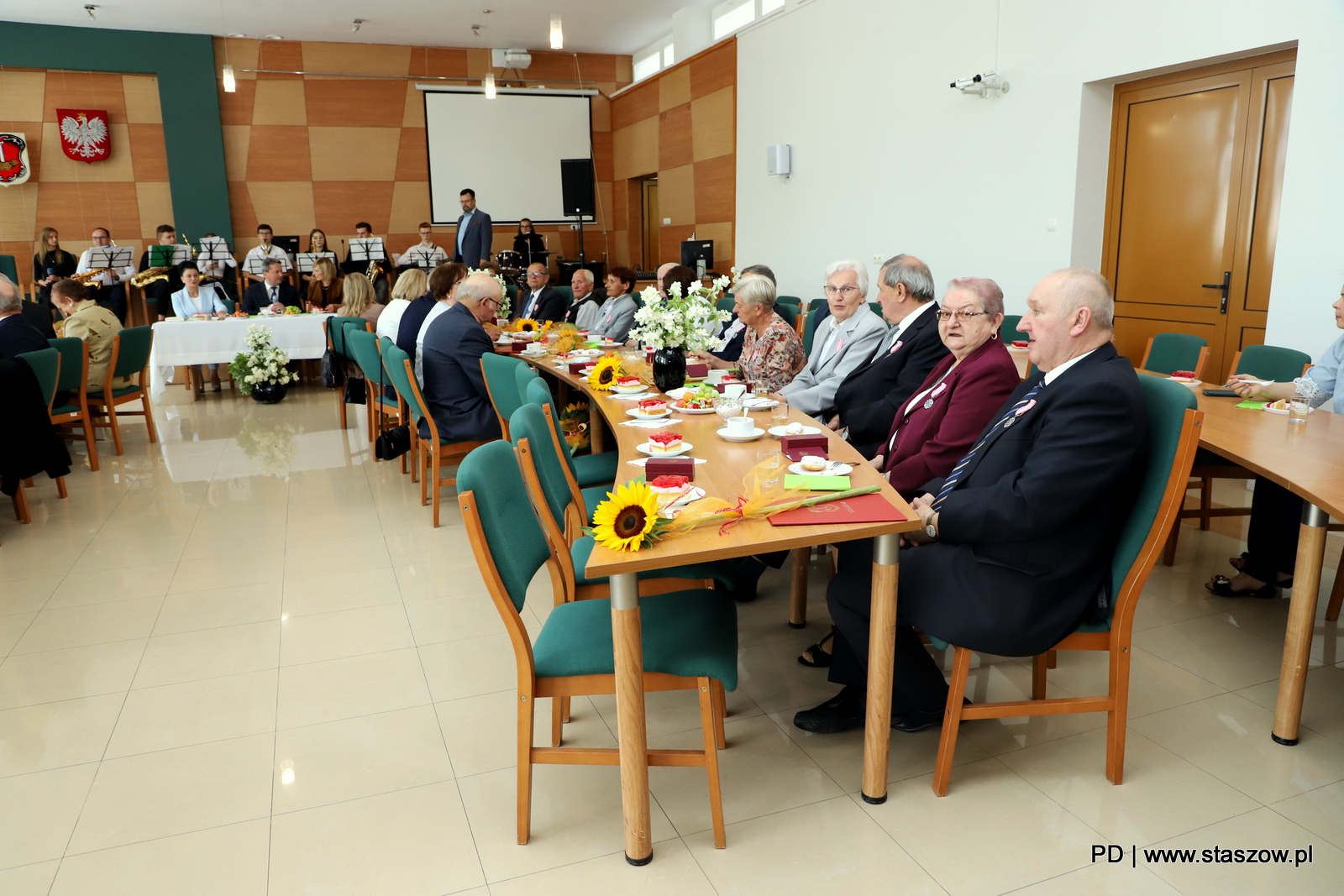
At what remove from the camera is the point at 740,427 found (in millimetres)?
3027

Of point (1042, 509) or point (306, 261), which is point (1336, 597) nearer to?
point (1042, 509)

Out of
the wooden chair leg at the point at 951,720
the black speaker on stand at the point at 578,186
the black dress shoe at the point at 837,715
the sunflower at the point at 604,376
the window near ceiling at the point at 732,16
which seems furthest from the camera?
the black speaker on stand at the point at 578,186

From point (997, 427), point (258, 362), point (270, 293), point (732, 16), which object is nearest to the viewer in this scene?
point (997, 427)

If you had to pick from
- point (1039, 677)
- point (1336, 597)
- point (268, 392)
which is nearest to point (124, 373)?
point (268, 392)

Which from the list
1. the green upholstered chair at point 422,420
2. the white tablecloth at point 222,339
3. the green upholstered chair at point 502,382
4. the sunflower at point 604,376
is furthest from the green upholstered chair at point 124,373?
the sunflower at point 604,376

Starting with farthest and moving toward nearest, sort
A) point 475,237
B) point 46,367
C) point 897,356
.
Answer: point 475,237
point 46,367
point 897,356

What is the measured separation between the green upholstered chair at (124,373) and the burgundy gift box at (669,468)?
5.37m

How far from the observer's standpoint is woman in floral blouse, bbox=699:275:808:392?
4348 mm

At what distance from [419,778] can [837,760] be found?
1.19 metres

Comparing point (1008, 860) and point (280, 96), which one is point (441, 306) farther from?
point (280, 96)

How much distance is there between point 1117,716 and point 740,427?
1.43 meters

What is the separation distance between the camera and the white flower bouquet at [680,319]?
3.84 meters

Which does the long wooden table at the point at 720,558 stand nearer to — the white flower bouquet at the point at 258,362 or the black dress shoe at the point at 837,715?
the black dress shoe at the point at 837,715

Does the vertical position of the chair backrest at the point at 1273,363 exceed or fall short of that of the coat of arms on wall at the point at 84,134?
it falls short
